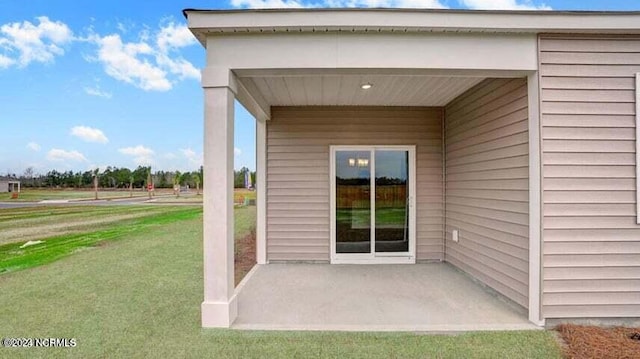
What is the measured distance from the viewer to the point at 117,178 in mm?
36062

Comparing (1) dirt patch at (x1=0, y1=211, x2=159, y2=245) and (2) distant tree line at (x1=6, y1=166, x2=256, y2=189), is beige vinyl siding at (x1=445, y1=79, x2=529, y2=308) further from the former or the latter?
(2) distant tree line at (x1=6, y1=166, x2=256, y2=189)

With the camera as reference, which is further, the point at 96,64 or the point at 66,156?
the point at 66,156

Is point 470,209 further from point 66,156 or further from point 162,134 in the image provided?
point 66,156

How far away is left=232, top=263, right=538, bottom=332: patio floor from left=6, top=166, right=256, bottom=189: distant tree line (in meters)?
30.1

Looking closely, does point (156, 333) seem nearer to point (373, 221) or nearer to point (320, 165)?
point (320, 165)

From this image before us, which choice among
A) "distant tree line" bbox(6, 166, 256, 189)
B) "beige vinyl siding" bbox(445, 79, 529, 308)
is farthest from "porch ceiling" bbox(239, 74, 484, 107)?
"distant tree line" bbox(6, 166, 256, 189)

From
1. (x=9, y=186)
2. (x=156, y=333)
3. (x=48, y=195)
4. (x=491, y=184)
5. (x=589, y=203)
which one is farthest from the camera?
(x=48, y=195)

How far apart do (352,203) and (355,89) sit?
181cm

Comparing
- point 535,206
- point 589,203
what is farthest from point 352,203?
point 589,203

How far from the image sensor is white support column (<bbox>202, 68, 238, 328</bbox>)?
2705 mm

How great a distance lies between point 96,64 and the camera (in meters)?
16.5

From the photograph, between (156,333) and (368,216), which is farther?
(368,216)

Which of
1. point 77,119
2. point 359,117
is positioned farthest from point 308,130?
point 77,119

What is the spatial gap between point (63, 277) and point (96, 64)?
54.0ft
